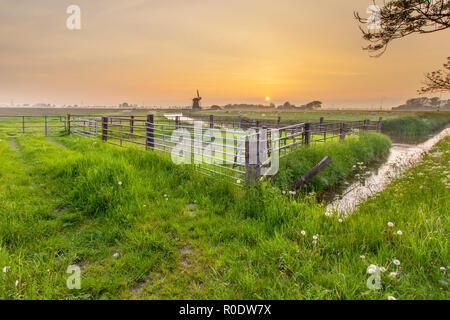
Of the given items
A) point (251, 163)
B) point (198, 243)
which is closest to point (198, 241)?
point (198, 243)

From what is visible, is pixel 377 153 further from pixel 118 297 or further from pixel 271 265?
pixel 118 297

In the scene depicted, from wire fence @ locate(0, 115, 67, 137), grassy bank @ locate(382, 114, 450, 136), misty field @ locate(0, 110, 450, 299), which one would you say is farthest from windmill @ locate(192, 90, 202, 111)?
misty field @ locate(0, 110, 450, 299)

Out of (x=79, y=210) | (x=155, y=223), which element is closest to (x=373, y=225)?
(x=155, y=223)

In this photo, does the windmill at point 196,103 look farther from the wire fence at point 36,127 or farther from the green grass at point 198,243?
the green grass at point 198,243

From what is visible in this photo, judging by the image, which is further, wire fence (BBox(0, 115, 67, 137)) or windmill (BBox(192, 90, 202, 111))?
windmill (BBox(192, 90, 202, 111))

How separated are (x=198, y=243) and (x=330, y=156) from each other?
29.1 ft

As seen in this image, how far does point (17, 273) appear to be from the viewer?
9.30ft

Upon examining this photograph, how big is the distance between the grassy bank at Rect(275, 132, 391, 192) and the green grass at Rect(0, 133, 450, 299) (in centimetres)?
297

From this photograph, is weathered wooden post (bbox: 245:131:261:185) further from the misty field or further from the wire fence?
the wire fence

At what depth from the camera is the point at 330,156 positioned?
1070cm

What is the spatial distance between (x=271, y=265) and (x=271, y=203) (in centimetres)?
161

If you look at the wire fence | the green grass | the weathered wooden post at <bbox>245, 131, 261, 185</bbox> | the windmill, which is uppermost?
the windmill

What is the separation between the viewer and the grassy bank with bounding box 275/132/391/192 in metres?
8.30

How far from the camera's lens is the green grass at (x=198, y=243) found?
104 inches
